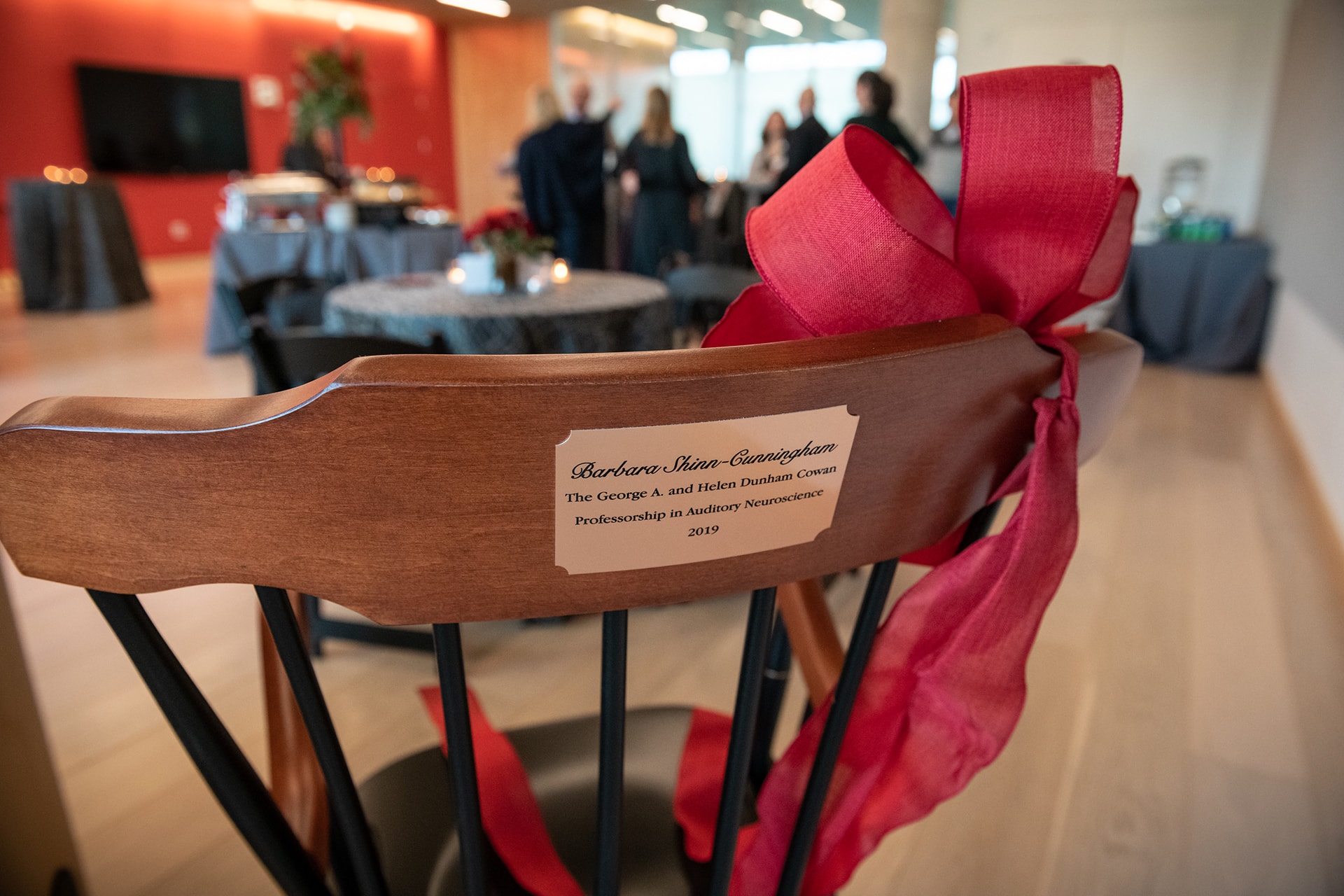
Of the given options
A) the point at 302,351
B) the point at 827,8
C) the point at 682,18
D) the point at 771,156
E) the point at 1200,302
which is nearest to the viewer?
the point at 302,351

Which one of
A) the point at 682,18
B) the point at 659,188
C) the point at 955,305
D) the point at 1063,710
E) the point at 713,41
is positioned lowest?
the point at 1063,710

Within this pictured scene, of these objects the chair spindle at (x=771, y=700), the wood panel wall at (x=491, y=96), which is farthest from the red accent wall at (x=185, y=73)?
the chair spindle at (x=771, y=700)

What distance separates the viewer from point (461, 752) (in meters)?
0.40

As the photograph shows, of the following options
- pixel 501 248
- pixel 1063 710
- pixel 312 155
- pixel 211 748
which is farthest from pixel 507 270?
pixel 312 155

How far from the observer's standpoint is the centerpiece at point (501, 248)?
7.44 feet

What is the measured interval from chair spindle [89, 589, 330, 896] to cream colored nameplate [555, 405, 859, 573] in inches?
7.8

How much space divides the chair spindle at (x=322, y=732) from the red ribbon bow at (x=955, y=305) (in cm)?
23

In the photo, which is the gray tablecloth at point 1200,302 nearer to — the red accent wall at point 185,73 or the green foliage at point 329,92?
the green foliage at point 329,92

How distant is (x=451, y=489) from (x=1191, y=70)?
7619mm

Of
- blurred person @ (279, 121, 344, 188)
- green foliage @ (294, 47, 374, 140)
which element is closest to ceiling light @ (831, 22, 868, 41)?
blurred person @ (279, 121, 344, 188)

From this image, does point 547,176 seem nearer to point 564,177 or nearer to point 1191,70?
point 564,177

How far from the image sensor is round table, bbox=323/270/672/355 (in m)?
1.98

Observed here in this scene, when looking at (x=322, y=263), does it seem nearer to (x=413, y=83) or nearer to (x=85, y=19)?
(x=85, y=19)

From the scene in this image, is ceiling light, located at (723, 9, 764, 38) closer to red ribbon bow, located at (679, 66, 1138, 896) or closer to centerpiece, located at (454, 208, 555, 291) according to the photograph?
centerpiece, located at (454, 208, 555, 291)
